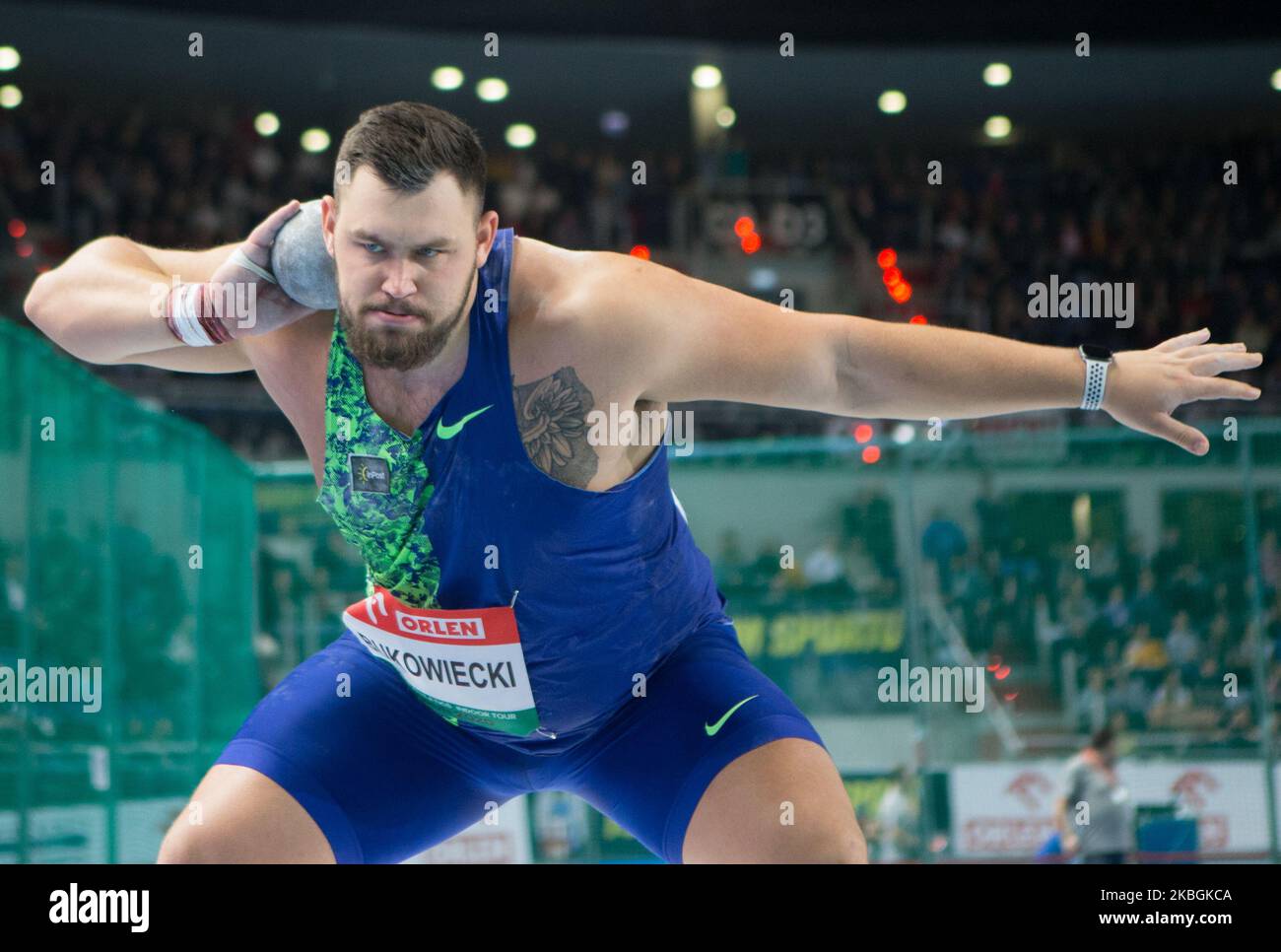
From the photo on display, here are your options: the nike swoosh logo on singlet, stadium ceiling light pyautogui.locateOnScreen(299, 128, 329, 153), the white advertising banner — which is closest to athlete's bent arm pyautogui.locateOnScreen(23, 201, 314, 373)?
the nike swoosh logo on singlet

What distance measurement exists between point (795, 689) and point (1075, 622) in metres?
1.66

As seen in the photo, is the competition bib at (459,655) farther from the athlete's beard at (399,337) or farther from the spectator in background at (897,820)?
the spectator in background at (897,820)

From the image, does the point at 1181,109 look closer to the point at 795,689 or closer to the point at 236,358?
the point at 795,689

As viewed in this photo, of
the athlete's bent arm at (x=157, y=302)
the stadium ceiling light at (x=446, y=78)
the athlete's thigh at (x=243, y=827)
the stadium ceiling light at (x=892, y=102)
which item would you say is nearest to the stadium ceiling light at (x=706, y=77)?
the stadium ceiling light at (x=892, y=102)

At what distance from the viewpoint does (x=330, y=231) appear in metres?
2.94

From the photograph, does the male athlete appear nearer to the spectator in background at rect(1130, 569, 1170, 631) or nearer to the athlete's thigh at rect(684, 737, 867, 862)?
the athlete's thigh at rect(684, 737, 867, 862)

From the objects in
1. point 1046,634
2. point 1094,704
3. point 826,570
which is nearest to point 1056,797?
point 1094,704

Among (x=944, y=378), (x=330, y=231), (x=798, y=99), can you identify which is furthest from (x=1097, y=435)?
(x=798, y=99)

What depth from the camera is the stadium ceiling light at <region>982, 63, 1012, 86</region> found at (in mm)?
17250

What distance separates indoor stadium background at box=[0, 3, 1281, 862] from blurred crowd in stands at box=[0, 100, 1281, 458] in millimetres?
53

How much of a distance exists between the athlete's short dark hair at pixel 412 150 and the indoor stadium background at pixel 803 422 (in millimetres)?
772

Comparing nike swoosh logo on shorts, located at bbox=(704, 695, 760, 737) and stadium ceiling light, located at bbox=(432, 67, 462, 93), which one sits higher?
stadium ceiling light, located at bbox=(432, 67, 462, 93)

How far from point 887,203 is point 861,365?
569 inches
